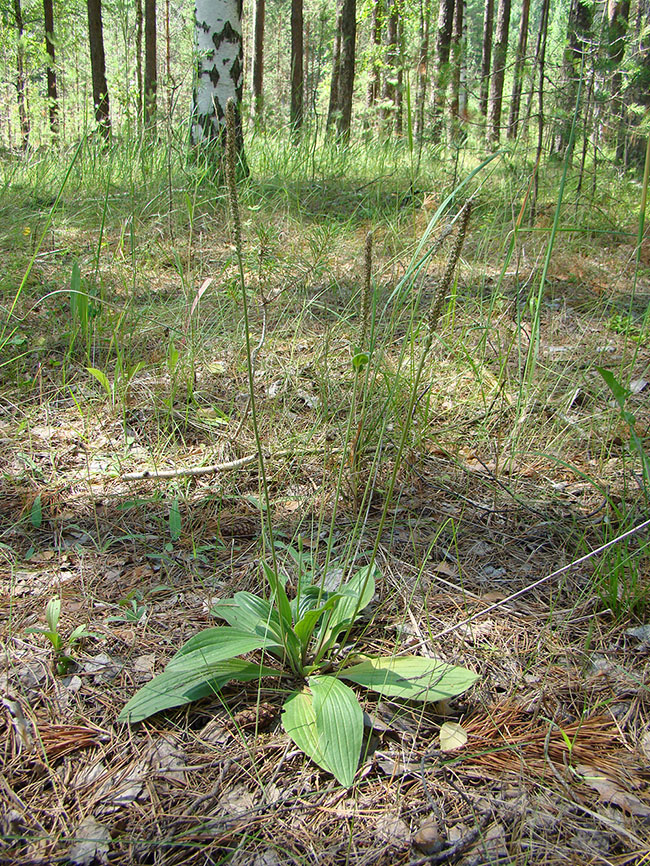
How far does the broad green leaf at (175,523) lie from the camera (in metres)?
1.67

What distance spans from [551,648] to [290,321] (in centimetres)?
197

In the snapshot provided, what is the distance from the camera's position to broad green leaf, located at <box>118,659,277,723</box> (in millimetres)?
1113

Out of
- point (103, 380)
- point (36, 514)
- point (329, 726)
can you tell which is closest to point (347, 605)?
point (329, 726)

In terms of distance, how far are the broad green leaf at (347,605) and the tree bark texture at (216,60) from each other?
3846 millimetres

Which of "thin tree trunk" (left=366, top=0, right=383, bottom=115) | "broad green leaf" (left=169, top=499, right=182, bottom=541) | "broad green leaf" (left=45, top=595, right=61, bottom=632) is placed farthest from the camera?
"thin tree trunk" (left=366, top=0, right=383, bottom=115)

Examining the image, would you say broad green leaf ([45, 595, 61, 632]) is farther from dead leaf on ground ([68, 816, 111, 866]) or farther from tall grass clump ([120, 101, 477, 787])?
dead leaf on ground ([68, 816, 111, 866])

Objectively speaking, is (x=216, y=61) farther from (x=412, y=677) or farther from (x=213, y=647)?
(x=412, y=677)

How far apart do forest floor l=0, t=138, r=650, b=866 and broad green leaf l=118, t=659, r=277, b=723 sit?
3 cm

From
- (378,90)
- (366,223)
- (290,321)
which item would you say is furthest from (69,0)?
A: (290,321)

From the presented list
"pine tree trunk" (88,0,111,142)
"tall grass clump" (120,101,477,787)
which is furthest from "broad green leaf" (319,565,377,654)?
"pine tree trunk" (88,0,111,142)

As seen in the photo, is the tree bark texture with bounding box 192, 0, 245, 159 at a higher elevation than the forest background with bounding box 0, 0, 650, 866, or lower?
higher

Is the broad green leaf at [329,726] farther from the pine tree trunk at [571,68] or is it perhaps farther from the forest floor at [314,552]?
the pine tree trunk at [571,68]

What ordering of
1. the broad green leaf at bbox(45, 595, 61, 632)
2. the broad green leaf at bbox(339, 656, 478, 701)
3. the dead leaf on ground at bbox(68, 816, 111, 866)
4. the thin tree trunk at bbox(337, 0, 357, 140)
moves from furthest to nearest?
the thin tree trunk at bbox(337, 0, 357, 140)
the broad green leaf at bbox(45, 595, 61, 632)
the broad green leaf at bbox(339, 656, 478, 701)
the dead leaf on ground at bbox(68, 816, 111, 866)

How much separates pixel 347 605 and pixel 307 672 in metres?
0.18
